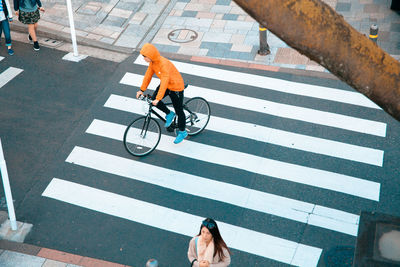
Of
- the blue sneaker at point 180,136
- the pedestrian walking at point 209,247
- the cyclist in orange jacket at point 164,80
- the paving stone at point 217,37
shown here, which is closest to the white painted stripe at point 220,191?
the blue sneaker at point 180,136

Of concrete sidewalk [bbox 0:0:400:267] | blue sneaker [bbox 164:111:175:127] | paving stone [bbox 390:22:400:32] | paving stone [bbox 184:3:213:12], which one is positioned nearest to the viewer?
blue sneaker [bbox 164:111:175:127]

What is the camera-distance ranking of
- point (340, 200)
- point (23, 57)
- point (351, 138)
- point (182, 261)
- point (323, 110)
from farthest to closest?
point (23, 57), point (323, 110), point (351, 138), point (340, 200), point (182, 261)

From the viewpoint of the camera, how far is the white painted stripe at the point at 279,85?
11562 mm

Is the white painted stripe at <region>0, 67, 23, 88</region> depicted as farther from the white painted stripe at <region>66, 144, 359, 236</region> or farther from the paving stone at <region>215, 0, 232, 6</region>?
the paving stone at <region>215, 0, 232, 6</region>

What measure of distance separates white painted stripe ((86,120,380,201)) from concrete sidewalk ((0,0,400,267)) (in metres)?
3.21

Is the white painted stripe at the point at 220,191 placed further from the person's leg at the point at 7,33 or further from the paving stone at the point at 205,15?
the paving stone at the point at 205,15

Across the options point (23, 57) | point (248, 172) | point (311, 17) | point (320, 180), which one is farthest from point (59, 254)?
point (23, 57)

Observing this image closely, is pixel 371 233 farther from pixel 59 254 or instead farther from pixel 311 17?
pixel 59 254

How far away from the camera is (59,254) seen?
8281 millimetres

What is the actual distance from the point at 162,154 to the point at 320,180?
3062 millimetres

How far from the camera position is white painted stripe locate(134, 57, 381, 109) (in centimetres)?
1156

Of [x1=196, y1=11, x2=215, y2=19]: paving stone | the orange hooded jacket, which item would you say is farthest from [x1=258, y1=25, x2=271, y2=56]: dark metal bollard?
the orange hooded jacket

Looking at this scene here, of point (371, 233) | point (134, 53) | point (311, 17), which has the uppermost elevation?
point (311, 17)

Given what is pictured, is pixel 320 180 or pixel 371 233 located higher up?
pixel 371 233
